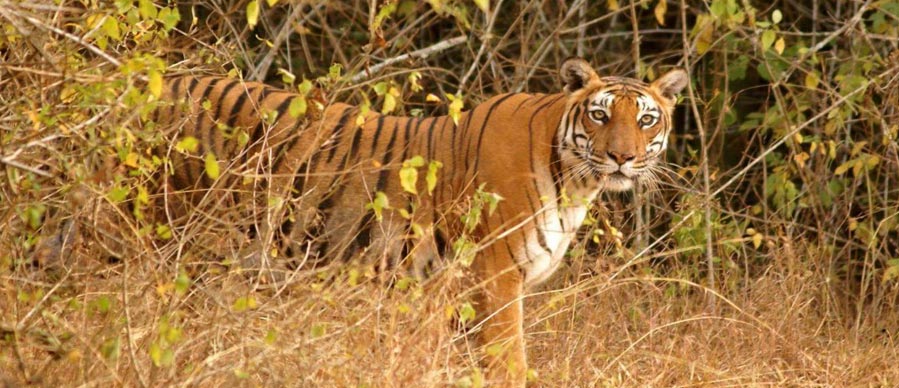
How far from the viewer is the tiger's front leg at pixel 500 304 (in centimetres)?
426

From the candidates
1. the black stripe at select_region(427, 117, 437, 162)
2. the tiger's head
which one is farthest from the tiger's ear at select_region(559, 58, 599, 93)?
the black stripe at select_region(427, 117, 437, 162)

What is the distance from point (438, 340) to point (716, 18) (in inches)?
69.2

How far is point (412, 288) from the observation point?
143 inches

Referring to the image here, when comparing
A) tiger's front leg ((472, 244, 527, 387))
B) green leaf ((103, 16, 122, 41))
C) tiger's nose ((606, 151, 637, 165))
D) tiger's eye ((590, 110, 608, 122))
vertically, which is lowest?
tiger's front leg ((472, 244, 527, 387))

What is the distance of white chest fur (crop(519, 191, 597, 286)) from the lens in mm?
4434

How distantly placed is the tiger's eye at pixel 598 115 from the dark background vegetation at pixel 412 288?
11.2 inches

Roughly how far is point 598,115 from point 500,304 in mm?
687

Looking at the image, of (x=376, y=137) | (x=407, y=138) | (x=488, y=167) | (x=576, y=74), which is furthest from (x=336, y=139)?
(x=576, y=74)

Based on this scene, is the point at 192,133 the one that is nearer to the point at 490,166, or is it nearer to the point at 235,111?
the point at 235,111

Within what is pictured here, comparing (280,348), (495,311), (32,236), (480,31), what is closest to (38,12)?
(32,236)

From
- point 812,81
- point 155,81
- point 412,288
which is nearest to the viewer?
point 155,81

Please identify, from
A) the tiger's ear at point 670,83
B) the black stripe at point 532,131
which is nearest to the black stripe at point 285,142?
the black stripe at point 532,131

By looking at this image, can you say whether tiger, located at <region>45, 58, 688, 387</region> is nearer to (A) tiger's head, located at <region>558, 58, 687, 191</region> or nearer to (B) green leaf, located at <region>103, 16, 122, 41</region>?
(A) tiger's head, located at <region>558, 58, 687, 191</region>

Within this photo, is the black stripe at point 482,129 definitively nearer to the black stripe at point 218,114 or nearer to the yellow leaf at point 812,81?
the black stripe at point 218,114
